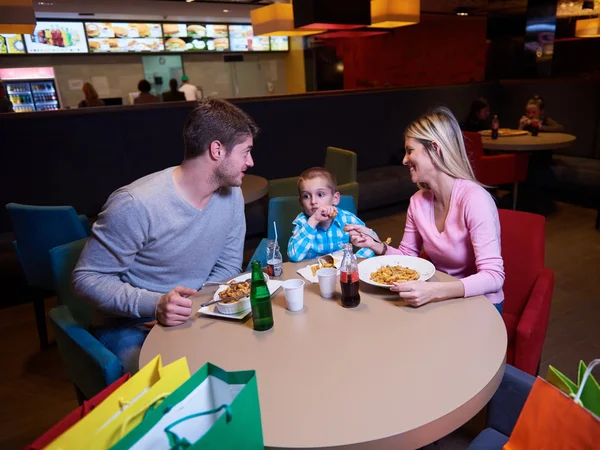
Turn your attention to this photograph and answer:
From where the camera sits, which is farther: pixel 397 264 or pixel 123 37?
pixel 123 37

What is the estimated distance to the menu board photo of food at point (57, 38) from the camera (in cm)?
786

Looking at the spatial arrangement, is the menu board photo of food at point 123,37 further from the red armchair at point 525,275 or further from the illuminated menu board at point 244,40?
the red armchair at point 525,275

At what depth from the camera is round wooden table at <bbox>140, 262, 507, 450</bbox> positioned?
972 mm

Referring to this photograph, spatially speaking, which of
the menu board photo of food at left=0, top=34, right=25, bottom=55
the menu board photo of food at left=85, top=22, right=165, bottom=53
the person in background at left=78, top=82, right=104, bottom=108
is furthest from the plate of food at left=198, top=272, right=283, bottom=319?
the menu board photo of food at left=85, top=22, right=165, bottom=53

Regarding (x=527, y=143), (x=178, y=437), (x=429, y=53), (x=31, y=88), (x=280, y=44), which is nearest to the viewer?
(x=178, y=437)

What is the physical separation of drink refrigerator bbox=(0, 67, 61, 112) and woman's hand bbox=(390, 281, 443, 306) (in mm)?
8174

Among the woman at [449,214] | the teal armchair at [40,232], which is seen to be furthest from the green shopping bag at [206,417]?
the teal armchair at [40,232]

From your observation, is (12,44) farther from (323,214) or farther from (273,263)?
(273,263)

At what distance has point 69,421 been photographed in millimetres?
804

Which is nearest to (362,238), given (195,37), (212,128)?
(212,128)

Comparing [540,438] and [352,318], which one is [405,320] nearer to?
[352,318]

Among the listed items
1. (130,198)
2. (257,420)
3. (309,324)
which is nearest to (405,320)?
(309,324)

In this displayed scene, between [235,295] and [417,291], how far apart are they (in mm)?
611

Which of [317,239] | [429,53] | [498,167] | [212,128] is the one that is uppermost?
[429,53]
